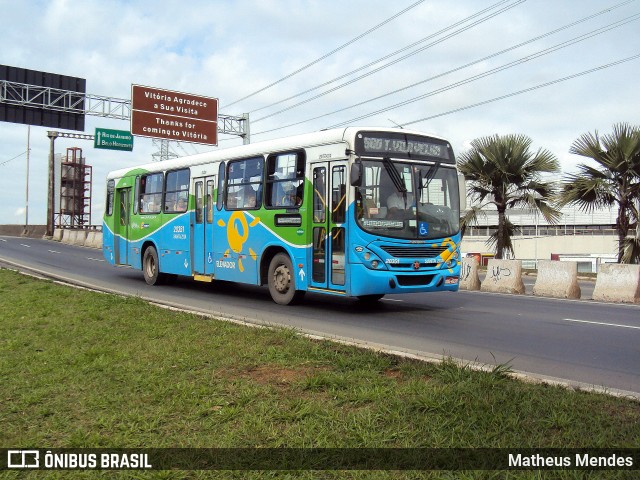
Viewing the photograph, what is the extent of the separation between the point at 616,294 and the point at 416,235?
6.42 m

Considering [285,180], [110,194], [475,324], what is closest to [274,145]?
[285,180]

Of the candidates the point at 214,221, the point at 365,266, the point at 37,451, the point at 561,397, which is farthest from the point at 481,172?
the point at 37,451

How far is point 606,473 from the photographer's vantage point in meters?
3.78

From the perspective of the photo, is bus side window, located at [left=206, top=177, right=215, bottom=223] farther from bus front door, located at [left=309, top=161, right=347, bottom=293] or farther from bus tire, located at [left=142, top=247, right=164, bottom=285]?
bus front door, located at [left=309, top=161, right=347, bottom=293]

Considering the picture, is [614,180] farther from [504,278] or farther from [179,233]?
[179,233]

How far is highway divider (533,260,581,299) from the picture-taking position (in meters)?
15.7

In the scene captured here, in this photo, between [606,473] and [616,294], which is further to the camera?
[616,294]

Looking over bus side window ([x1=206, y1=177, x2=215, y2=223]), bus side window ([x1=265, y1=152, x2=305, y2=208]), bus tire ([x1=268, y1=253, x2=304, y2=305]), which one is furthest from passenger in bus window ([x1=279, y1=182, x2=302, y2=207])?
bus side window ([x1=206, y1=177, x2=215, y2=223])

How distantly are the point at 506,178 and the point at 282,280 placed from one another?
39.3 ft

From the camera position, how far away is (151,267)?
17484 mm

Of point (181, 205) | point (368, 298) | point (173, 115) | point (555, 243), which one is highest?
point (173, 115)

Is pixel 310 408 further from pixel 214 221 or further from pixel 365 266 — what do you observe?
pixel 214 221

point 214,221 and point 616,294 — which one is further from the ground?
point 214,221

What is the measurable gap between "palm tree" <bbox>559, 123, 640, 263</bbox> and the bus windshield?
8399 mm
